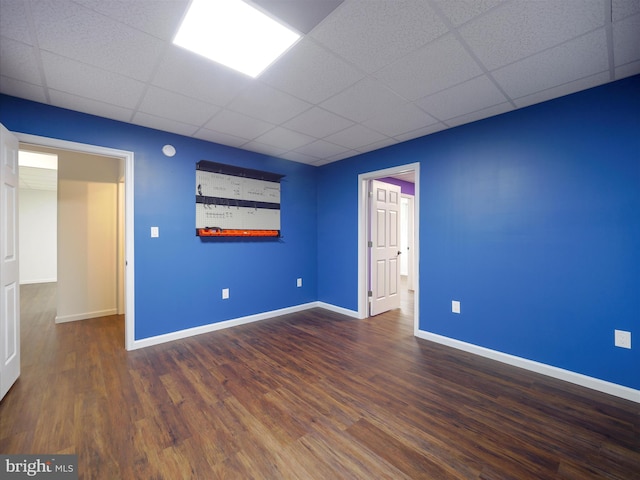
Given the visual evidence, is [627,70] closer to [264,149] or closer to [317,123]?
[317,123]

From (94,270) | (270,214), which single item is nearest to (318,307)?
(270,214)

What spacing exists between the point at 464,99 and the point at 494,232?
132cm

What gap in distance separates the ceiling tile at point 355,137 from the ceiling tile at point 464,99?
71 cm

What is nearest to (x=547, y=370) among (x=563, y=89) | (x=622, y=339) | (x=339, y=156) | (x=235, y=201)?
(x=622, y=339)

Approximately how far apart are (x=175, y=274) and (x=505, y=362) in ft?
12.0

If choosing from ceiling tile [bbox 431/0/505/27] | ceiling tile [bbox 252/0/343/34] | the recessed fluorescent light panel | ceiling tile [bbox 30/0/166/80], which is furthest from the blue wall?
ceiling tile [bbox 252/0/343/34]

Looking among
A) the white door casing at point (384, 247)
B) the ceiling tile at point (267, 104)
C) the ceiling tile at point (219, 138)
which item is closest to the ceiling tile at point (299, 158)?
the ceiling tile at point (219, 138)

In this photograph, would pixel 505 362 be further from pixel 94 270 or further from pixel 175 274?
pixel 94 270

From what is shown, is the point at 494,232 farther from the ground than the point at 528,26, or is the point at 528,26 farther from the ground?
the point at 528,26

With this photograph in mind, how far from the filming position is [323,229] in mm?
4578

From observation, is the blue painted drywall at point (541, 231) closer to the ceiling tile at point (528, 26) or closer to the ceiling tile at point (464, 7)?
the ceiling tile at point (528, 26)

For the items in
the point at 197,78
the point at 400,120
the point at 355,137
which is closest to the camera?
the point at 197,78

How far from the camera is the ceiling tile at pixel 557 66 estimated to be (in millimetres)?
1677

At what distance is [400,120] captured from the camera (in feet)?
9.11
